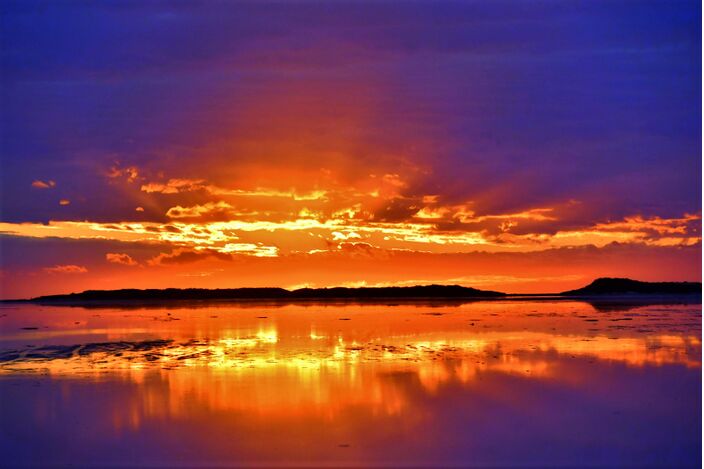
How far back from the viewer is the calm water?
10.8 metres

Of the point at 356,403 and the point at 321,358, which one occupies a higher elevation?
the point at 321,358

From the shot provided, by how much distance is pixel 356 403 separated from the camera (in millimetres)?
13625

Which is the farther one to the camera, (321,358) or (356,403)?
(321,358)

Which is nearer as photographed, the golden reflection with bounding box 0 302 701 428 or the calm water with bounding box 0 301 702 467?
the calm water with bounding box 0 301 702 467

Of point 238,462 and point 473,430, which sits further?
point 473,430

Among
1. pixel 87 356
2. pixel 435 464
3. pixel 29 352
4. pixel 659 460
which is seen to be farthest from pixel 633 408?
pixel 29 352

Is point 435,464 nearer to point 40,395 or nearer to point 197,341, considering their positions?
point 40,395

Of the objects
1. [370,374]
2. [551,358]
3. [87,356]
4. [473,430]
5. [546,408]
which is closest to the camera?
[473,430]

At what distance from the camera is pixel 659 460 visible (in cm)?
1038

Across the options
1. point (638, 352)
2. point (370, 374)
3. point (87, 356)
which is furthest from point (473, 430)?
point (87, 356)

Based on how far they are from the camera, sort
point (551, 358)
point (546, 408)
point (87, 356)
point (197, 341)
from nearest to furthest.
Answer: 1. point (546, 408)
2. point (551, 358)
3. point (87, 356)
4. point (197, 341)

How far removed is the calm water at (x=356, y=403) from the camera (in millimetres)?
10766

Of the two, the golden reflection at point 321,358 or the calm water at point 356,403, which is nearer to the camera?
the calm water at point 356,403

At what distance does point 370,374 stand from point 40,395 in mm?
7221
